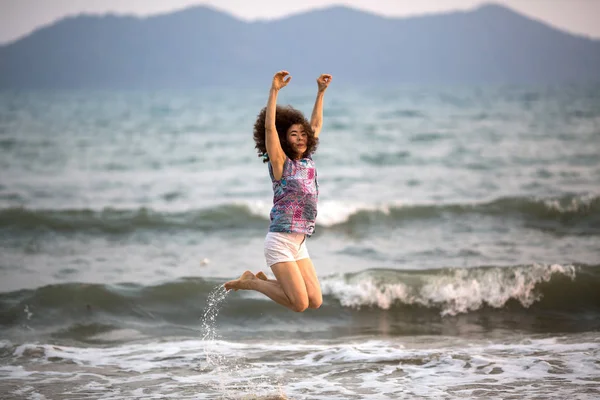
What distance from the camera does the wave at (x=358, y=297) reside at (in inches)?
336

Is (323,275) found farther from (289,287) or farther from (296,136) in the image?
(296,136)

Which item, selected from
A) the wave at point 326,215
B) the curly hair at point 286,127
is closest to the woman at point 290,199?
the curly hair at point 286,127

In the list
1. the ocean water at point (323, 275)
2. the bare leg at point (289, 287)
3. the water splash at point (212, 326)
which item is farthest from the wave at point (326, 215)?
the bare leg at point (289, 287)

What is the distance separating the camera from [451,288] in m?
8.84

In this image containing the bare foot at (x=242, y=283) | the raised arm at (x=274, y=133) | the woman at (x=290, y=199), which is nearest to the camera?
the raised arm at (x=274, y=133)

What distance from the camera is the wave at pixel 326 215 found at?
1312cm

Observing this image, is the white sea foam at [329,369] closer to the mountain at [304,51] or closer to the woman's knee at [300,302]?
the woman's knee at [300,302]

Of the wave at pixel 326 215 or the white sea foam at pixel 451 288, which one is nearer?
the white sea foam at pixel 451 288

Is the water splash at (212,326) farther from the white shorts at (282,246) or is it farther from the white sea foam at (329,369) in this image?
the white shorts at (282,246)

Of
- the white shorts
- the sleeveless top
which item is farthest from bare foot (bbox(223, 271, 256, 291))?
the sleeveless top

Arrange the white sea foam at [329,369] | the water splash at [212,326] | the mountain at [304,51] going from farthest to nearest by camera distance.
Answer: the mountain at [304,51] → the water splash at [212,326] → the white sea foam at [329,369]

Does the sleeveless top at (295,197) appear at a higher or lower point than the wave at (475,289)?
higher

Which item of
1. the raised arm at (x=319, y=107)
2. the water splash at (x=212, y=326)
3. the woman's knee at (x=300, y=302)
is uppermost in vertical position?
the raised arm at (x=319, y=107)

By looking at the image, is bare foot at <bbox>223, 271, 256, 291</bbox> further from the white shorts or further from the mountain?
the mountain
